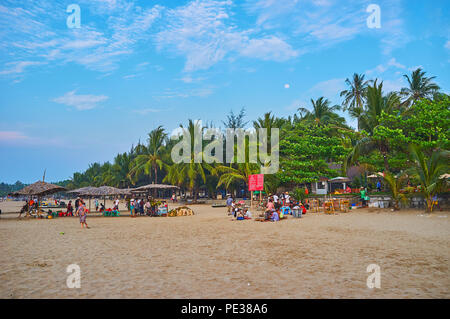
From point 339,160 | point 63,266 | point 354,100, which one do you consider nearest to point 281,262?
point 63,266

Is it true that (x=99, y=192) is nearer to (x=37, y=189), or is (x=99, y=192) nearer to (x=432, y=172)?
(x=37, y=189)

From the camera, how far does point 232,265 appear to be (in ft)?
22.7

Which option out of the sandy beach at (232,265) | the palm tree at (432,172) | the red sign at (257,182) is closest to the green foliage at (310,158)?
the red sign at (257,182)

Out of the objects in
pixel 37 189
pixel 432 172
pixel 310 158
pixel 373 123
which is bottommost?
pixel 37 189

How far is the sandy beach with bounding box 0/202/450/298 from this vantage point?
5.19m

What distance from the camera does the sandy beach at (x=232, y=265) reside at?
5.19m

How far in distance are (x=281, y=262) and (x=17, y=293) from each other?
5.30 m

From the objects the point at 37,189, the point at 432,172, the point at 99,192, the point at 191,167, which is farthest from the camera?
the point at 191,167

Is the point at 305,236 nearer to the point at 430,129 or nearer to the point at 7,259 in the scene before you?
the point at 7,259

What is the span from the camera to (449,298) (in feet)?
15.4

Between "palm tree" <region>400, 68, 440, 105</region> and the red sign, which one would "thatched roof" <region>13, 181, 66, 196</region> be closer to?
the red sign

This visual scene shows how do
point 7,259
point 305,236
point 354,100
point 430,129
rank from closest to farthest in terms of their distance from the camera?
point 7,259, point 305,236, point 430,129, point 354,100

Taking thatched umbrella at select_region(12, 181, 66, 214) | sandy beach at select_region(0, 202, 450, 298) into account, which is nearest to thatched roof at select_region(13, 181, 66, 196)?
thatched umbrella at select_region(12, 181, 66, 214)

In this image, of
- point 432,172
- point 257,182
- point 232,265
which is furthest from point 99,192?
point 432,172
